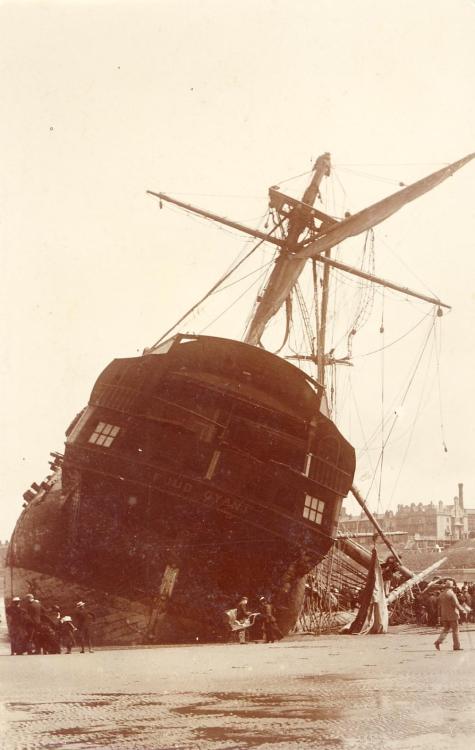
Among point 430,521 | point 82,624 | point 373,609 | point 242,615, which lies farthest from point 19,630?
point 430,521

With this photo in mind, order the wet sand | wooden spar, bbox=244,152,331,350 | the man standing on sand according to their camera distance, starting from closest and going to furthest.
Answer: the wet sand, the man standing on sand, wooden spar, bbox=244,152,331,350

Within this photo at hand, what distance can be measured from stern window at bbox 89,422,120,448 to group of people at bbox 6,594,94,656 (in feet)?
11.2

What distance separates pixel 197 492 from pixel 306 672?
6.83 m

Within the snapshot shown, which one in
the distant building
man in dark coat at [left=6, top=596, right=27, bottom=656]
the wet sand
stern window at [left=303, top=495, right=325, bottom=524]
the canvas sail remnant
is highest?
the distant building

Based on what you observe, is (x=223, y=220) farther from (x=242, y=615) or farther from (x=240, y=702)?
(x=240, y=702)

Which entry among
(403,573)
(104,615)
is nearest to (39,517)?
(104,615)

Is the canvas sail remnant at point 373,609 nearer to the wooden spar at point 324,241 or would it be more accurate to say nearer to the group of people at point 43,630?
the group of people at point 43,630

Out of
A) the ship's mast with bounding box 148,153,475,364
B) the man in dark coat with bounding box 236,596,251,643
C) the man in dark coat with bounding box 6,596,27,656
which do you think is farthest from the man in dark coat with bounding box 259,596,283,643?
the ship's mast with bounding box 148,153,475,364

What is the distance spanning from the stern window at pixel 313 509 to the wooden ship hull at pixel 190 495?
40 mm

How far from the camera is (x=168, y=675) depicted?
9.44m

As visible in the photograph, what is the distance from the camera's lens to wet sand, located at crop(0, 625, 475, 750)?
5.43 metres

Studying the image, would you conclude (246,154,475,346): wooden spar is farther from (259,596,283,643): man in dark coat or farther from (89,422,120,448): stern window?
(259,596,283,643): man in dark coat

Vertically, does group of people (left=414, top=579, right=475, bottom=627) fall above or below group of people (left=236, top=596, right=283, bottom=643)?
above

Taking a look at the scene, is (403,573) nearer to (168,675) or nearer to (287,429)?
(287,429)
